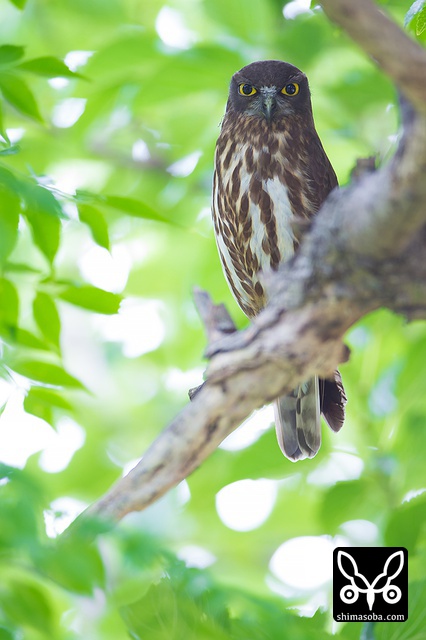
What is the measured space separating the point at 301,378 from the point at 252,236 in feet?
4.98

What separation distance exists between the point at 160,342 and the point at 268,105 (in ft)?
Result: 5.48

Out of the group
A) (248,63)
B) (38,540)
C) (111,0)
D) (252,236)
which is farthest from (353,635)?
(111,0)

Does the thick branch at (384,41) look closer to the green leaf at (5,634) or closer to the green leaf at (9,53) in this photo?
the green leaf at (9,53)

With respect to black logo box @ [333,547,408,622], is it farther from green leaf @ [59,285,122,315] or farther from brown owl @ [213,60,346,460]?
green leaf @ [59,285,122,315]

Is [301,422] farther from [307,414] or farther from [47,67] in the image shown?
[47,67]

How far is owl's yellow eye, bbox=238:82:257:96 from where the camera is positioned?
3.20m

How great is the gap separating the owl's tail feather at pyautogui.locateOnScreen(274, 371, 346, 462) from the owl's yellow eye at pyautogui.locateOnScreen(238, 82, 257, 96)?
1.21 metres

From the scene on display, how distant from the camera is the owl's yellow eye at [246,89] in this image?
3.20 meters

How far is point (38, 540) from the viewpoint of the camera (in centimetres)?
107

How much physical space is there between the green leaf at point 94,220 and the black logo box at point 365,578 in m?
1.10

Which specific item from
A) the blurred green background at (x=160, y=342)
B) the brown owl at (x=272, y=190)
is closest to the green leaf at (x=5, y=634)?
the blurred green background at (x=160, y=342)

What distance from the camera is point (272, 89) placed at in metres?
3.16

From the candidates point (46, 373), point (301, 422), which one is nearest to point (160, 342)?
point (301, 422)

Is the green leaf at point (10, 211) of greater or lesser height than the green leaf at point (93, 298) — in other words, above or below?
above
